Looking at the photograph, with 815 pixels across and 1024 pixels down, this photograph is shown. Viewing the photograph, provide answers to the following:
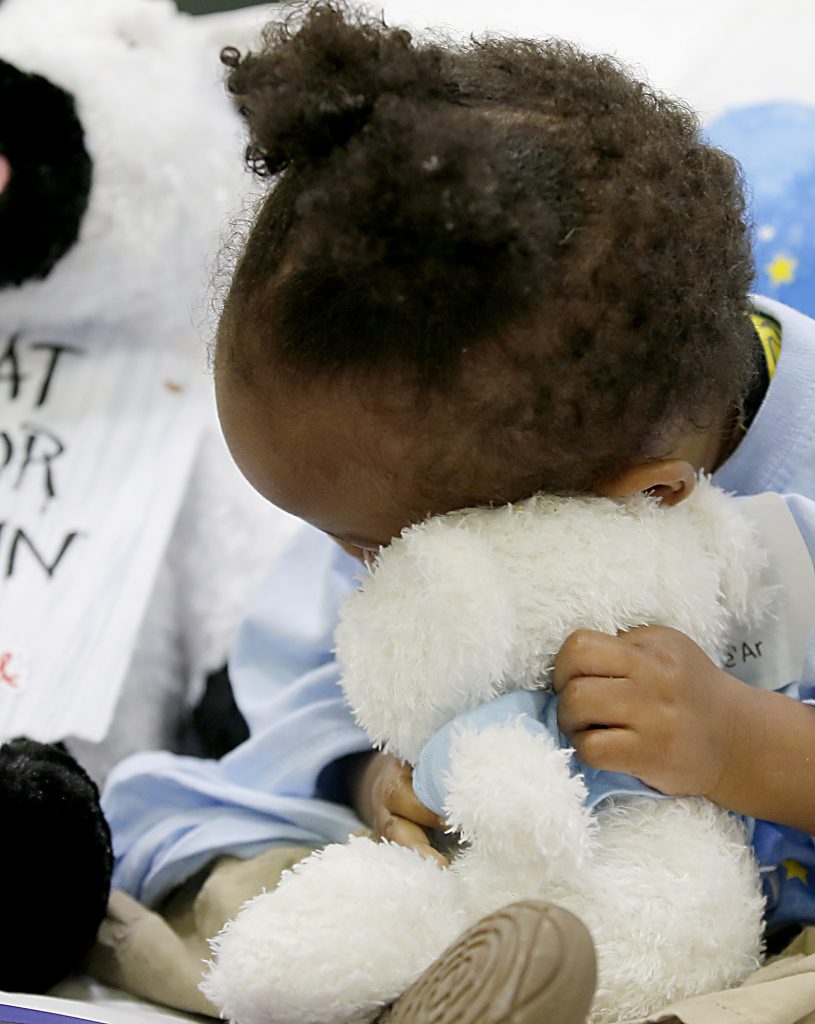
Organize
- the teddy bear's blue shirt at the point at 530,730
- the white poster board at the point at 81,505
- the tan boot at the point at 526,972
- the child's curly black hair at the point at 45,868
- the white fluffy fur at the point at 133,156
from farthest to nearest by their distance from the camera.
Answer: the white fluffy fur at the point at 133,156 < the white poster board at the point at 81,505 < the child's curly black hair at the point at 45,868 < the teddy bear's blue shirt at the point at 530,730 < the tan boot at the point at 526,972

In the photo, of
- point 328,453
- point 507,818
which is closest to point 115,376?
point 328,453

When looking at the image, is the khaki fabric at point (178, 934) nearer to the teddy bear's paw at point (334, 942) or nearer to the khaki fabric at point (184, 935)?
the khaki fabric at point (184, 935)

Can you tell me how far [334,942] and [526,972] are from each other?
10 cm

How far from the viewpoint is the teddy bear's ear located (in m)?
0.47

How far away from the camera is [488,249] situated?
1.47ft

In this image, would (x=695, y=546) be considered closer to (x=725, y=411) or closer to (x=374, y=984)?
(x=725, y=411)

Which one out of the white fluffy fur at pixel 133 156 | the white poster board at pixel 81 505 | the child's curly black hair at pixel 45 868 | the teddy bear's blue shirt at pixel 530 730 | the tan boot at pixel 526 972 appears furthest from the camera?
the white fluffy fur at pixel 133 156

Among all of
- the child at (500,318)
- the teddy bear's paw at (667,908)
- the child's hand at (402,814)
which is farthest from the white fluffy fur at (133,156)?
the teddy bear's paw at (667,908)

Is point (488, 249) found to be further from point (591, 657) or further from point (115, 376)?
point (115, 376)

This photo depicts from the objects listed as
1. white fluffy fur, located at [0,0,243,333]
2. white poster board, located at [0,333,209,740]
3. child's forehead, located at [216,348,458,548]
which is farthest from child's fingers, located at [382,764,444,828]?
white fluffy fur, located at [0,0,243,333]

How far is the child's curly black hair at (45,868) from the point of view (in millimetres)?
588

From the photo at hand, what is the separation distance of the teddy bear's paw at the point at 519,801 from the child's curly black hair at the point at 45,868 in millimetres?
238

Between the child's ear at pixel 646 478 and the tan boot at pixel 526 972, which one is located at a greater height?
the child's ear at pixel 646 478

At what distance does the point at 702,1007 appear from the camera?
1.49ft
